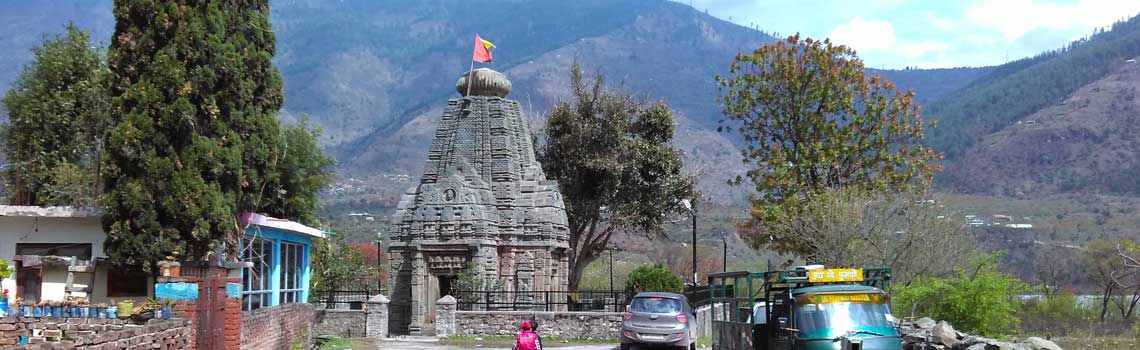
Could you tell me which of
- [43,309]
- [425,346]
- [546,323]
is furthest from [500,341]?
[43,309]

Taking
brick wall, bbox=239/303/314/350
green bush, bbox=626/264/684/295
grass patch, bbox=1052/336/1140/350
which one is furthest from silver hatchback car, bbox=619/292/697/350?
green bush, bbox=626/264/684/295

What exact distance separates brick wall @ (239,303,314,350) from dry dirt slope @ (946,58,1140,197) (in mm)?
115714

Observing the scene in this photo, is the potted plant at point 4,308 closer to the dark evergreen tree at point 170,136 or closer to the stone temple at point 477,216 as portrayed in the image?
the dark evergreen tree at point 170,136

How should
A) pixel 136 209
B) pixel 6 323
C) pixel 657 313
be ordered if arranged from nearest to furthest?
pixel 6 323
pixel 136 209
pixel 657 313

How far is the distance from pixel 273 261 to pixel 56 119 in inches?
261

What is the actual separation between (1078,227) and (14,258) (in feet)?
348

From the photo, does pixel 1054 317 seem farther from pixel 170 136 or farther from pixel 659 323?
pixel 170 136

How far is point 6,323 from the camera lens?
58.2 ft

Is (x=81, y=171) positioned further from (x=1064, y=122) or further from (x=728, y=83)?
(x=1064, y=122)

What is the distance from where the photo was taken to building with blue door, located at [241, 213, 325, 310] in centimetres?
2288

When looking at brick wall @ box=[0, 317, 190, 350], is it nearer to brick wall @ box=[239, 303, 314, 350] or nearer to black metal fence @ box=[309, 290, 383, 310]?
brick wall @ box=[239, 303, 314, 350]

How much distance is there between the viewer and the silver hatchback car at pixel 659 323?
26797 millimetres

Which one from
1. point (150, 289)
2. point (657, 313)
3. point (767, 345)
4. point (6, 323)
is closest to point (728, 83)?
point (657, 313)

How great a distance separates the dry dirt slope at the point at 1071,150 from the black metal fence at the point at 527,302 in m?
99.3
